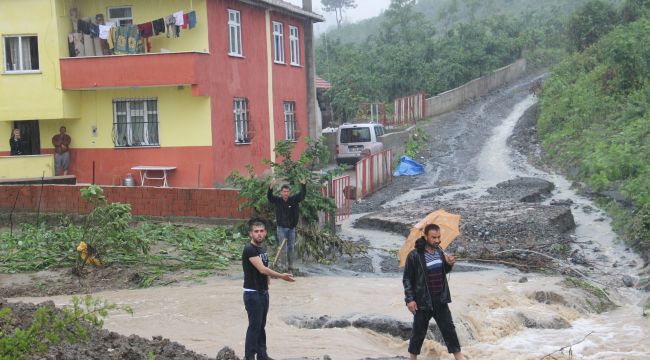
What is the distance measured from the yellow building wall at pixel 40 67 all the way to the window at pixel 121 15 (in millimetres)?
1378

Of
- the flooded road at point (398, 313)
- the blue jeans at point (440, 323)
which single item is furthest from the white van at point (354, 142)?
the blue jeans at point (440, 323)

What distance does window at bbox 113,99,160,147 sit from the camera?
2622 cm

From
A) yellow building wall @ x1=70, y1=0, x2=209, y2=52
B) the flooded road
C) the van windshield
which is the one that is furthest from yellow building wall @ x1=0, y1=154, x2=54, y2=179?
the van windshield

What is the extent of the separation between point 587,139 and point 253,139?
12529 mm

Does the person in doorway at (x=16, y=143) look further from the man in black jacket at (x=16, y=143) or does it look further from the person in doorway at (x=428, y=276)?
the person in doorway at (x=428, y=276)

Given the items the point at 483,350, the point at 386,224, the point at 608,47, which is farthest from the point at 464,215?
the point at 608,47

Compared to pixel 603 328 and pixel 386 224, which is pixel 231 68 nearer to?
pixel 386 224

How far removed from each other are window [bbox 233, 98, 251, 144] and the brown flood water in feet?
40.1

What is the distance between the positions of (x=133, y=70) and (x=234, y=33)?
3.89 meters

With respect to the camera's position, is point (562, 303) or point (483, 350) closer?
point (483, 350)

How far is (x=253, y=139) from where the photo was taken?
28.5 m

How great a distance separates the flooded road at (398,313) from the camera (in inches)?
448

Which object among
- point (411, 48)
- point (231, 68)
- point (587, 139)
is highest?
point (411, 48)

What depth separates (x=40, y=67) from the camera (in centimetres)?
2578
